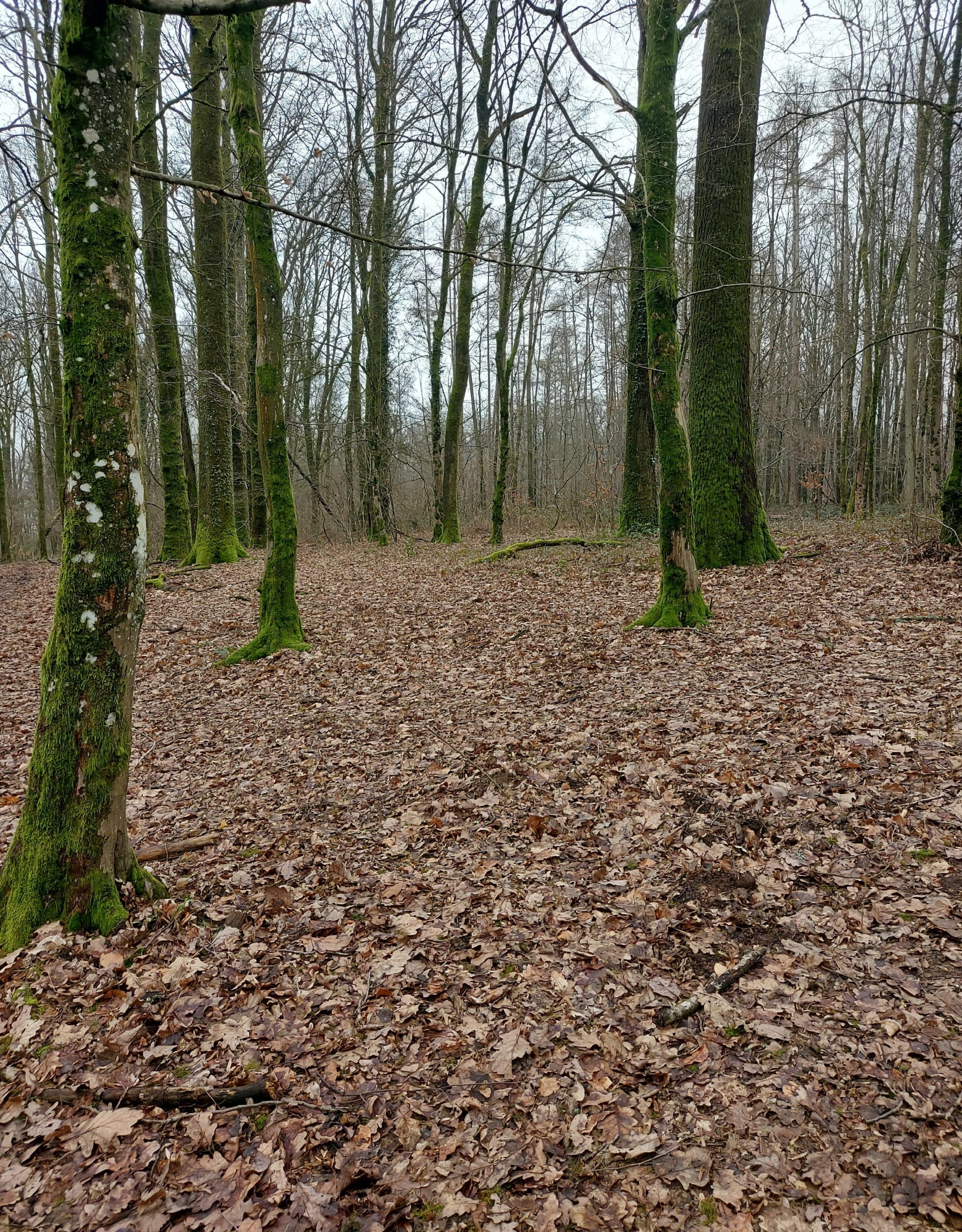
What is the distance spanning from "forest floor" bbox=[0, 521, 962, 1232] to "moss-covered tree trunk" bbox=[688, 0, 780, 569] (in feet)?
11.2

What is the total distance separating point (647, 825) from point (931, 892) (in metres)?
1.56

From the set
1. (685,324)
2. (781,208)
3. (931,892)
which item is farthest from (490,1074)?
(781,208)

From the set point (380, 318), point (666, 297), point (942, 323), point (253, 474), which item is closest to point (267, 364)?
point (666, 297)

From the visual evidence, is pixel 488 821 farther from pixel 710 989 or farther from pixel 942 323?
pixel 942 323

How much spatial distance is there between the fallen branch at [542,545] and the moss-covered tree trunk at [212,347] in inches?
236

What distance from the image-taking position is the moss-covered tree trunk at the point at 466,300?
14.0 m

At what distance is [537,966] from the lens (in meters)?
3.43

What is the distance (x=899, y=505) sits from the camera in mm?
21406

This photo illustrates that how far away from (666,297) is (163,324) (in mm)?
11761

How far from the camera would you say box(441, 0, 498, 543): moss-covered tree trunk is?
14016 millimetres

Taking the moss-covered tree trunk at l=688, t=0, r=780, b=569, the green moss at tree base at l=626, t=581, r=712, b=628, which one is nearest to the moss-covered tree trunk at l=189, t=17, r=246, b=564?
the moss-covered tree trunk at l=688, t=0, r=780, b=569

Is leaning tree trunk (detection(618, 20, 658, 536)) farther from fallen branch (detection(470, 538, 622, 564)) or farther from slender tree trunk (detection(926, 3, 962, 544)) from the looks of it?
slender tree trunk (detection(926, 3, 962, 544))

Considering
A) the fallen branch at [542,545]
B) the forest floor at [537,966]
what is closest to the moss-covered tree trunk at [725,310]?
the forest floor at [537,966]

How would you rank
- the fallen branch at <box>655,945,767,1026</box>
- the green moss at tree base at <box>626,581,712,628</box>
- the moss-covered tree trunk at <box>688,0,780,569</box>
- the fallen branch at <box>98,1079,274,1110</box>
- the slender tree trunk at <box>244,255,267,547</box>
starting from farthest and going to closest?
the slender tree trunk at <box>244,255,267,547</box>
the moss-covered tree trunk at <box>688,0,780,569</box>
the green moss at tree base at <box>626,581,712,628</box>
the fallen branch at <box>655,945,767,1026</box>
the fallen branch at <box>98,1079,274,1110</box>
